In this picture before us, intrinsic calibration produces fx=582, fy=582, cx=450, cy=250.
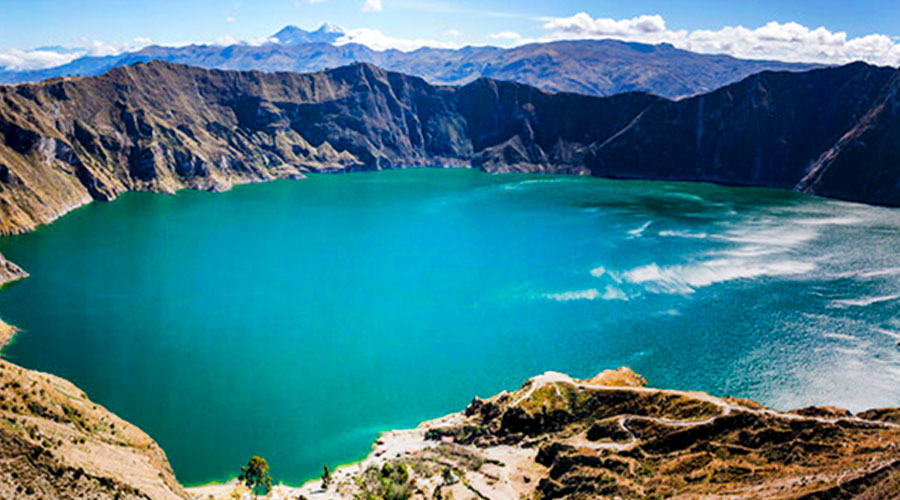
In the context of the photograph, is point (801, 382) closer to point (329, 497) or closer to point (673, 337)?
point (673, 337)

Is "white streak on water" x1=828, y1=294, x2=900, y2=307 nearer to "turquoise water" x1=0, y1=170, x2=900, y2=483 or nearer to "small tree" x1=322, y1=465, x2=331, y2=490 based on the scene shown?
"turquoise water" x1=0, y1=170, x2=900, y2=483

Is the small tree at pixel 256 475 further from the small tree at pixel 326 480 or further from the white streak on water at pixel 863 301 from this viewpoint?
the white streak on water at pixel 863 301

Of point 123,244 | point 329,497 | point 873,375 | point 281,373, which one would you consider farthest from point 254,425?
point 123,244

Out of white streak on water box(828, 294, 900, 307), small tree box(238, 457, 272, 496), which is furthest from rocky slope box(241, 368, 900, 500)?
white streak on water box(828, 294, 900, 307)

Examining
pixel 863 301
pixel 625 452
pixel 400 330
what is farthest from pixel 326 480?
pixel 863 301

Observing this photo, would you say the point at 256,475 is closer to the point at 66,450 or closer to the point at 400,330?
the point at 66,450

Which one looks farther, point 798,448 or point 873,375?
point 873,375
